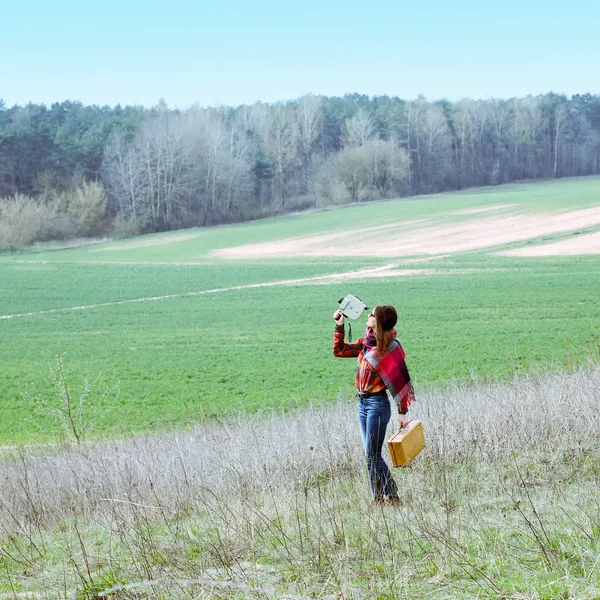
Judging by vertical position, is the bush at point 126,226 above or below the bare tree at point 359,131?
below

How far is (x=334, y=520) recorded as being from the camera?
4.57 metres

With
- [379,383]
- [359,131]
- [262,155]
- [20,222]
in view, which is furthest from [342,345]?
[359,131]

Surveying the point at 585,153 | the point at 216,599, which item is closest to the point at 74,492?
the point at 216,599

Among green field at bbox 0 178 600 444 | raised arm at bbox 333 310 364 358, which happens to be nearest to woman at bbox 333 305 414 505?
raised arm at bbox 333 310 364 358

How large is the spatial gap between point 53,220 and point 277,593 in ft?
237

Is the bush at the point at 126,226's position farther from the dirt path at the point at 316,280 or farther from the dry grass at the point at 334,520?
the dry grass at the point at 334,520

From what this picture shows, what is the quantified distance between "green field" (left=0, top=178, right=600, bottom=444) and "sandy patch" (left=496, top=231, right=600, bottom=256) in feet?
4.61

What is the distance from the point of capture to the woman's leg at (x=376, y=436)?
6.09 m

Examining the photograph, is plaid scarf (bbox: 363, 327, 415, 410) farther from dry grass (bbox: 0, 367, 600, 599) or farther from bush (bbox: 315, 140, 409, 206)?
bush (bbox: 315, 140, 409, 206)

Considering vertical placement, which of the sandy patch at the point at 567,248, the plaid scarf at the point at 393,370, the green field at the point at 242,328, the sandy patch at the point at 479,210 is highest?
the sandy patch at the point at 479,210

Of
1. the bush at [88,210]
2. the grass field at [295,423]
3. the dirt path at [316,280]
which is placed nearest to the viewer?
the grass field at [295,423]

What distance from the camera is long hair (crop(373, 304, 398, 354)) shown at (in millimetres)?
6078

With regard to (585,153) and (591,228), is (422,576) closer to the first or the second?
(591,228)

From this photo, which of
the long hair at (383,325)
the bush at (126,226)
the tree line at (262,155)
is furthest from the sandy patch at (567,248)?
the bush at (126,226)
